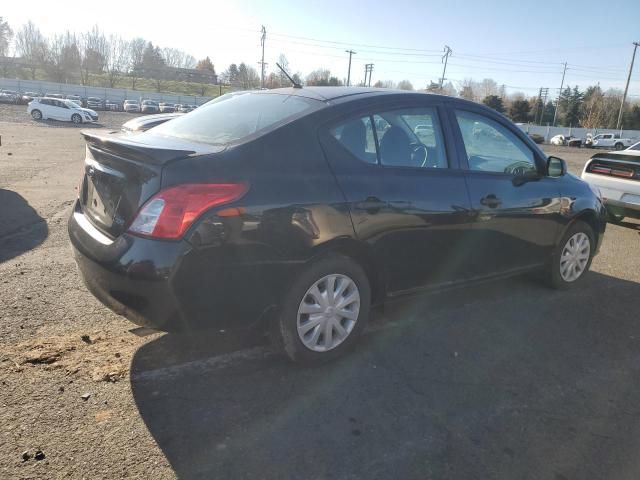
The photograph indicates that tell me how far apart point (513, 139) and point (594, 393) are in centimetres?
224

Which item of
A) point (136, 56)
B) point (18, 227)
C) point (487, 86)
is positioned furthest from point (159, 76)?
point (18, 227)

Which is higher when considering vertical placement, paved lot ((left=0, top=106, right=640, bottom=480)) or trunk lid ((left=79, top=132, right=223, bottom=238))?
trunk lid ((left=79, top=132, right=223, bottom=238))

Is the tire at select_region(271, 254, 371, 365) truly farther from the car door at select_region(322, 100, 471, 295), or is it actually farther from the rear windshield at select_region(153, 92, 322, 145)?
the rear windshield at select_region(153, 92, 322, 145)

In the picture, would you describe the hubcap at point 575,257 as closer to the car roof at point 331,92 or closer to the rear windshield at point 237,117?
the car roof at point 331,92

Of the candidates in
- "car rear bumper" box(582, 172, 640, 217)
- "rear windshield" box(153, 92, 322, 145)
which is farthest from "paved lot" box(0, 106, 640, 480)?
"car rear bumper" box(582, 172, 640, 217)

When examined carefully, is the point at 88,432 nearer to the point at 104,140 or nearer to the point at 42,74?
the point at 104,140

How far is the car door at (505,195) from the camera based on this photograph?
389 centimetres

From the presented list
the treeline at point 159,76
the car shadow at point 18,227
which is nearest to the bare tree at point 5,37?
the treeline at point 159,76

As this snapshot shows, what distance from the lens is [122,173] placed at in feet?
9.25

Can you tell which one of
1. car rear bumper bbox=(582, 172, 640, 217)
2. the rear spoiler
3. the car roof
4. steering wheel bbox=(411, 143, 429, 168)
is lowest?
car rear bumper bbox=(582, 172, 640, 217)

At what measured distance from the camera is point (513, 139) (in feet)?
14.4

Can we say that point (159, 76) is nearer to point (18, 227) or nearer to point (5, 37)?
point (5, 37)

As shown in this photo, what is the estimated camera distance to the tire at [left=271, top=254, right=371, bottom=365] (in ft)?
9.86

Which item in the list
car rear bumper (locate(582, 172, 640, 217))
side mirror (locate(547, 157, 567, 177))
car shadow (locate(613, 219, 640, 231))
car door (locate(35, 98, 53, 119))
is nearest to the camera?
side mirror (locate(547, 157, 567, 177))
